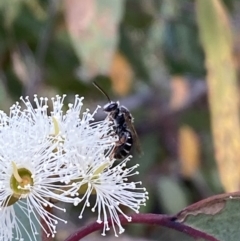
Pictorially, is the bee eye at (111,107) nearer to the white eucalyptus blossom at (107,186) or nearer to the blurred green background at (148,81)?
the white eucalyptus blossom at (107,186)

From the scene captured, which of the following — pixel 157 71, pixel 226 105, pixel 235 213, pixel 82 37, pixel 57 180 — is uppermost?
pixel 157 71

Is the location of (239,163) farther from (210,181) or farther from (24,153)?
(210,181)

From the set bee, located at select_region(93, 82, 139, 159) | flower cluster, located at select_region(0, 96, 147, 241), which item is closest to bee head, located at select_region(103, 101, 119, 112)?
bee, located at select_region(93, 82, 139, 159)

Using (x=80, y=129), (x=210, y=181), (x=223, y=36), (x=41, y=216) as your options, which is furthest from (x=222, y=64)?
(x=210, y=181)

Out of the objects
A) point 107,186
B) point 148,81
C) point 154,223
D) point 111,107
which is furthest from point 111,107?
point 148,81

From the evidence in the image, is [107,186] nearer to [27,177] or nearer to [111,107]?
[27,177]

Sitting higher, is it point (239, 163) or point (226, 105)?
point (226, 105)

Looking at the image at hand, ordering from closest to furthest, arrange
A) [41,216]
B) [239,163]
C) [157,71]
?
[41,216], [239,163], [157,71]

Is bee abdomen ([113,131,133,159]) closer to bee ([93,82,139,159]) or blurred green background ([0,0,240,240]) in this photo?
bee ([93,82,139,159])
